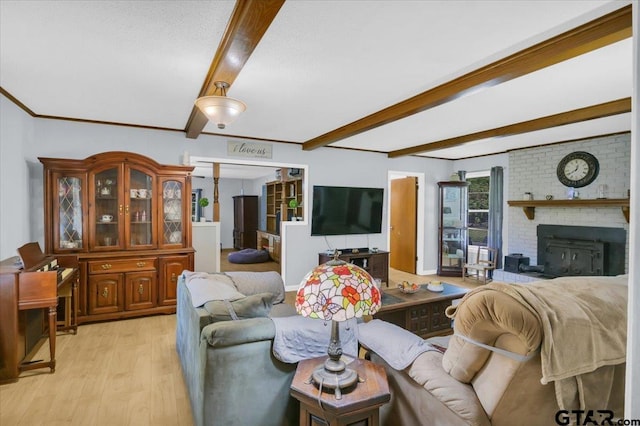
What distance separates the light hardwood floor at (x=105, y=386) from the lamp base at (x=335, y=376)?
3.93ft

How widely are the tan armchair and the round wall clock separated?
1.68 metres

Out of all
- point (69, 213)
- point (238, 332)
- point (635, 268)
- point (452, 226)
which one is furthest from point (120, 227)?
point (452, 226)

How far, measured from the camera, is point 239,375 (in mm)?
1773

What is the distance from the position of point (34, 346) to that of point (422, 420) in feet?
11.8

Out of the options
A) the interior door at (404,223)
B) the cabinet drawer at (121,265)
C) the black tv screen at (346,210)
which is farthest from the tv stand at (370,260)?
the cabinet drawer at (121,265)

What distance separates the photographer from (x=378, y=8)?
1.77 m

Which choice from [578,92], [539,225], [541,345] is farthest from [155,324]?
[539,225]

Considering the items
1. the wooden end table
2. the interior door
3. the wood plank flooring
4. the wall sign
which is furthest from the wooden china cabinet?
the interior door

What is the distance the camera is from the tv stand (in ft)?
18.1

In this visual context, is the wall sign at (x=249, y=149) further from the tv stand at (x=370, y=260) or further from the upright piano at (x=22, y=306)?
the upright piano at (x=22, y=306)

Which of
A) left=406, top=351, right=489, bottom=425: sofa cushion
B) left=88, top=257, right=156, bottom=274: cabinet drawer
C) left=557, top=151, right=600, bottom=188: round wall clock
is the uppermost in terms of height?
left=557, top=151, right=600, bottom=188: round wall clock

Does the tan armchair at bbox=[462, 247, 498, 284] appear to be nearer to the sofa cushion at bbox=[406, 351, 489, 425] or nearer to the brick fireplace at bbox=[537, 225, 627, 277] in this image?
the brick fireplace at bbox=[537, 225, 627, 277]

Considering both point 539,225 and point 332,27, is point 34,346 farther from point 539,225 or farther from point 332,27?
point 539,225

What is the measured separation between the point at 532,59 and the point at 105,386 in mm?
3920
